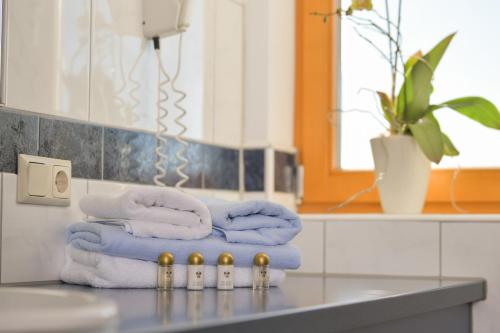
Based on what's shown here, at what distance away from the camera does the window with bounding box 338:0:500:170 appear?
2.02m

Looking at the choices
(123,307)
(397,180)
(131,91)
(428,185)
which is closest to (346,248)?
(397,180)

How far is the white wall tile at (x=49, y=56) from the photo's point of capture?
1.36 metres

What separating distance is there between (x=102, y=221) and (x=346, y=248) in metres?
0.66

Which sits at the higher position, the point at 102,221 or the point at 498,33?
the point at 498,33

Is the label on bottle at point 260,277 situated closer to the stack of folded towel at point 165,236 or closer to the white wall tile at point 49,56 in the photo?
the stack of folded towel at point 165,236

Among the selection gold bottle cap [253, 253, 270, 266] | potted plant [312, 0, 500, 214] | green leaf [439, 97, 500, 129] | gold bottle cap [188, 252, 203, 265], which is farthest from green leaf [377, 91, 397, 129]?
gold bottle cap [188, 252, 203, 265]

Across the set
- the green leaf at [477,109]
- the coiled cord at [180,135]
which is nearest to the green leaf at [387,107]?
the green leaf at [477,109]

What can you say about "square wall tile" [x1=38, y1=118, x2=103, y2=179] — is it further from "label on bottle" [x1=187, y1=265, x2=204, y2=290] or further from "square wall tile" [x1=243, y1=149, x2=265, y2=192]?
"square wall tile" [x1=243, y1=149, x2=265, y2=192]

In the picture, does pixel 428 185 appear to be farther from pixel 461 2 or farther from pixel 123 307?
pixel 123 307

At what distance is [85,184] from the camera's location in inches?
58.9

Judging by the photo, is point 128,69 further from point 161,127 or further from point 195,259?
point 195,259

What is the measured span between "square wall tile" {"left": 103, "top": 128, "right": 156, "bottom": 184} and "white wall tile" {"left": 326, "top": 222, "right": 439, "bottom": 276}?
1.42ft

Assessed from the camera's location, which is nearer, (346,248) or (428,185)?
(346,248)

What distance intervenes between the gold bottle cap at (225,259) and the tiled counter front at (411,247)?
0.56 meters
